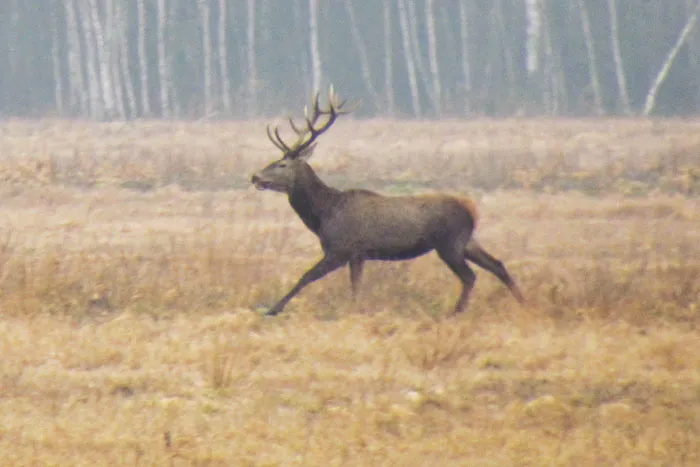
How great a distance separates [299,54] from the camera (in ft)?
148

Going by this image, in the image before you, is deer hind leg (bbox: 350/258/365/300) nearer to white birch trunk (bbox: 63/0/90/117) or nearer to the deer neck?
the deer neck

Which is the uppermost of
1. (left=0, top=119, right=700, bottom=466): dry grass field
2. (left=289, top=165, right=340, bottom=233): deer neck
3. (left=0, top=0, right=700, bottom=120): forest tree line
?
(left=289, top=165, right=340, bottom=233): deer neck

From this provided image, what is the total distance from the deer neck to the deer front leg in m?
0.41

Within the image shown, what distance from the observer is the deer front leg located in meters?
9.88

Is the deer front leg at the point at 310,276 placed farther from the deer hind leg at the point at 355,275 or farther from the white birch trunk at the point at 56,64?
the white birch trunk at the point at 56,64

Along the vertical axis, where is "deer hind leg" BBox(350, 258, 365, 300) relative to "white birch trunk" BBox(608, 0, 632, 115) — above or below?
above

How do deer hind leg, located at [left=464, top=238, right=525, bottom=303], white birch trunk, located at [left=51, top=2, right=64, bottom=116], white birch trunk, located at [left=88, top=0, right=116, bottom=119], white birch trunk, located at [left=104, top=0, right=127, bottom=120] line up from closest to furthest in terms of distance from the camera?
1. deer hind leg, located at [left=464, top=238, right=525, bottom=303]
2. white birch trunk, located at [left=88, top=0, right=116, bottom=119]
3. white birch trunk, located at [left=104, top=0, right=127, bottom=120]
4. white birch trunk, located at [left=51, top=2, right=64, bottom=116]

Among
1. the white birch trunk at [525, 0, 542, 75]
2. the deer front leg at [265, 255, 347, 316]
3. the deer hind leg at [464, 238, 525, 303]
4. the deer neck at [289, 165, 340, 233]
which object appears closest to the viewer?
the deer front leg at [265, 255, 347, 316]

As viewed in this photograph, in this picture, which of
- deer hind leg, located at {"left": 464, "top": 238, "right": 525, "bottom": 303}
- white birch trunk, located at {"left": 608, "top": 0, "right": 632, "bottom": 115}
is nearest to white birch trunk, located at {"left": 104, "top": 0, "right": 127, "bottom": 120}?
white birch trunk, located at {"left": 608, "top": 0, "right": 632, "bottom": 115}

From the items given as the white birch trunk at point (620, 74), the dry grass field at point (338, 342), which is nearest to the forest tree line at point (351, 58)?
the white birch trunk at point (620, 74)

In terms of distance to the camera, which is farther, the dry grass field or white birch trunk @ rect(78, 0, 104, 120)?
white birch trunk @ rect(78, 0, 104, 120)

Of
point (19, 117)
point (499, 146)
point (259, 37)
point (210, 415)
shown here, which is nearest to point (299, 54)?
point (259, 37)

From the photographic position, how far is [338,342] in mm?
8812

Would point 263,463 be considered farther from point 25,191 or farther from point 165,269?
point 25,191
